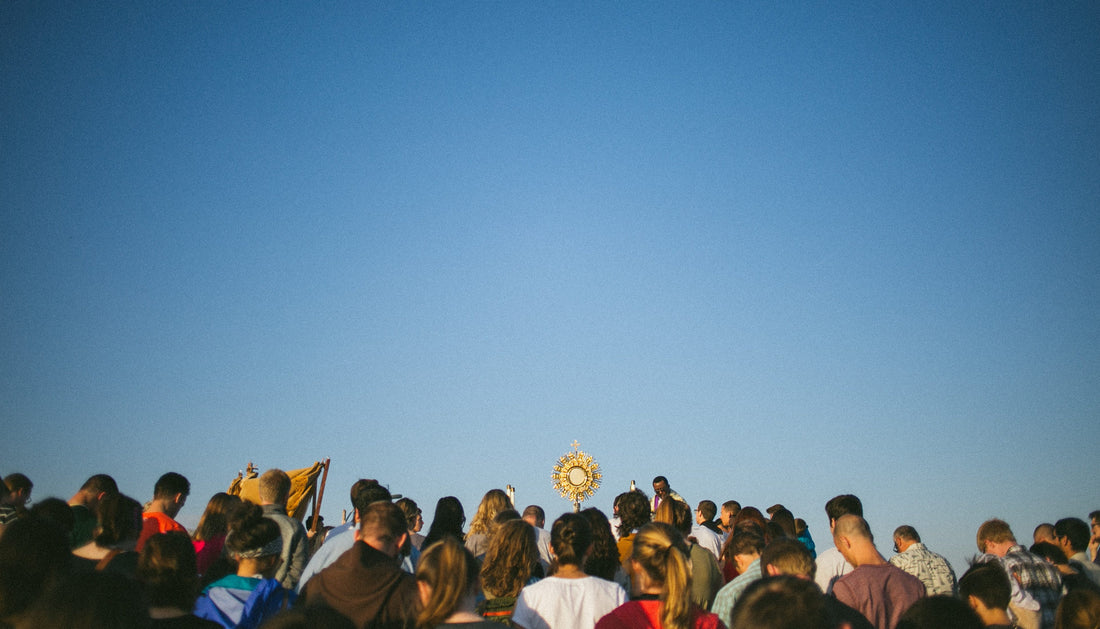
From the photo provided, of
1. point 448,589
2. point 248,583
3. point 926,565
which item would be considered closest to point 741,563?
point 926,565

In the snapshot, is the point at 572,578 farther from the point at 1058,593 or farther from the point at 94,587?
the point at 1058,593

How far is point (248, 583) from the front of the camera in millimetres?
5297

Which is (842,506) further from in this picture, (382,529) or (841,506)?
(382,529)

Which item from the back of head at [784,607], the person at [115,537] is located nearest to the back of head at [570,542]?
the back of head at [784,607]

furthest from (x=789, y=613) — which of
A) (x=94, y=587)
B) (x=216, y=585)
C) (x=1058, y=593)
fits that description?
(x=1058, y=593)

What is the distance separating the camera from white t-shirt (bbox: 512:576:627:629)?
16.6ft

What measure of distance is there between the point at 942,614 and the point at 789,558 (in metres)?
1.94

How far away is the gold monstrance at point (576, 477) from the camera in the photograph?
76.2ft

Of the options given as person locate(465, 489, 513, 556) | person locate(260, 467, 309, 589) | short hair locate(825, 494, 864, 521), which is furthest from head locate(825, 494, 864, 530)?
person locate(260, 467, 309, 589)

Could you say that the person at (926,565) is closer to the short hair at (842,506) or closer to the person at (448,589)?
the short hair at (842,506)

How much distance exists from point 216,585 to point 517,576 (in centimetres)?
207

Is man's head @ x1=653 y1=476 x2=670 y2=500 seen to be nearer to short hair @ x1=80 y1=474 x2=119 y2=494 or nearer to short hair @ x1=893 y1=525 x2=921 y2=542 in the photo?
short hair @ x1=893 y1=525 x2=921 y2=542

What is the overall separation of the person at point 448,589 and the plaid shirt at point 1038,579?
209 inches

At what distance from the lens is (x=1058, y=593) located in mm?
6918
